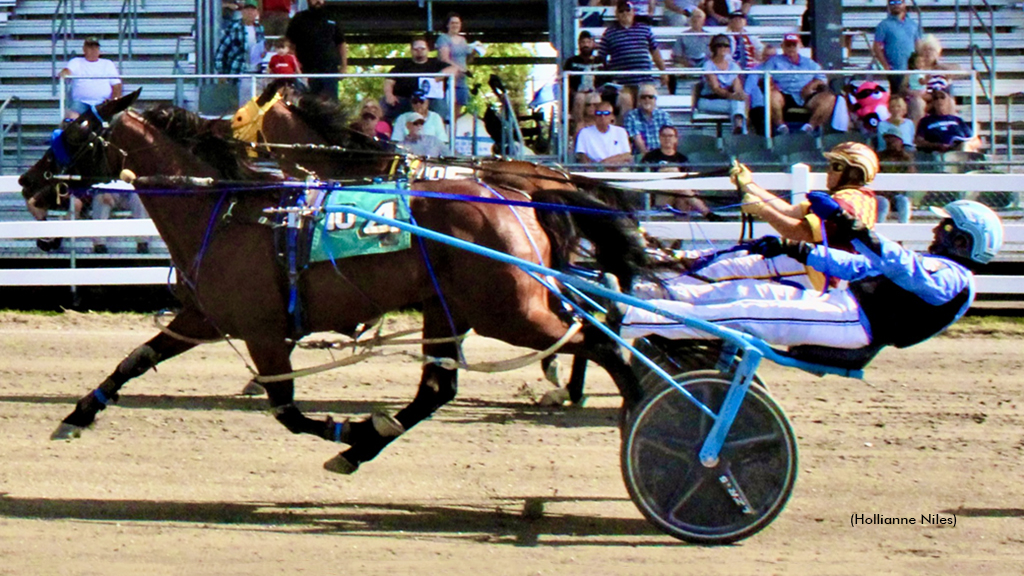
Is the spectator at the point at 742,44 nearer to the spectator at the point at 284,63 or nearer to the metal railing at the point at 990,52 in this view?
the metal railing at the point at 990,52

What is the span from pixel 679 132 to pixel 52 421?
6.21m

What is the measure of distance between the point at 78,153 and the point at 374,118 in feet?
14.3

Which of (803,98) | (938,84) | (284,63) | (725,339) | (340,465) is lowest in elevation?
(340,465)

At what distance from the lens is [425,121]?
35.0ft

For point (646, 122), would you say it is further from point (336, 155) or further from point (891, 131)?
point (336, 155)

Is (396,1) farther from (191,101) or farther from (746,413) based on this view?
(746,413)

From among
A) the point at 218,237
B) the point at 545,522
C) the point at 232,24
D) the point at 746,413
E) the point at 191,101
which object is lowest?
the point at 545,522

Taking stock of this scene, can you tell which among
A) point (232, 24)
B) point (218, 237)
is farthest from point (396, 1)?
point (218, 237)

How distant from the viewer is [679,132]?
11414 millimetres

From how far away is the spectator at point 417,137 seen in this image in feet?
34.8

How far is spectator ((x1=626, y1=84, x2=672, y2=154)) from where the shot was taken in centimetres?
1097

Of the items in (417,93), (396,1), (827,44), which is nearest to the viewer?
(417,93)

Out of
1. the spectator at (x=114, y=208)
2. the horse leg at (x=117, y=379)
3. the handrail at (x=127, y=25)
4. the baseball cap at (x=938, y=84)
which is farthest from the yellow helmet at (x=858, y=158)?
the handrail at (x=127, y=25)

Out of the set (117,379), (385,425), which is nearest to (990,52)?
(385,425)
